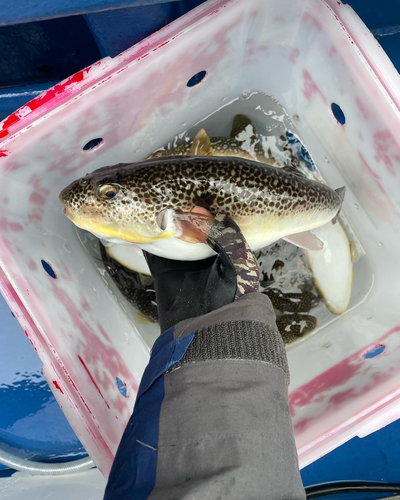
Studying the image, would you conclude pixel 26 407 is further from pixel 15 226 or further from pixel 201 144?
pixel 201 144

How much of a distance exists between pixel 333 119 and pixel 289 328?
98 cm

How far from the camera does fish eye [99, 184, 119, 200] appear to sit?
124cm

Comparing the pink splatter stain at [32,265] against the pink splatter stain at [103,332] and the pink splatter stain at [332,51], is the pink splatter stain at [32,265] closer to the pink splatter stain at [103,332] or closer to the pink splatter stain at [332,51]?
the pink splatter stain at [103,332]

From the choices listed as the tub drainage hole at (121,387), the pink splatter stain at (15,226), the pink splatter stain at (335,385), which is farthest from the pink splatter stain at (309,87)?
the tub drainage hole at (121,387)

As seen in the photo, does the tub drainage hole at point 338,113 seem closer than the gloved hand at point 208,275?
No

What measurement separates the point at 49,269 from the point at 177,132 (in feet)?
2.68

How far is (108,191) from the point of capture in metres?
1.24

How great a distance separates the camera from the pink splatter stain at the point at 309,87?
5.50 ft

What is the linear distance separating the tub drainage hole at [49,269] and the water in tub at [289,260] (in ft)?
0.97

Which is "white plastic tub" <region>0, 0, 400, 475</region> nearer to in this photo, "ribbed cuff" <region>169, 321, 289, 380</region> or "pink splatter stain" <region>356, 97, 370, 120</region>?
"pink splatter stain" <region>356, 97, 370, 120</region>

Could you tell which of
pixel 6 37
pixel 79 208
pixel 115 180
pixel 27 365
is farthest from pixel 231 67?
pixel 27 365

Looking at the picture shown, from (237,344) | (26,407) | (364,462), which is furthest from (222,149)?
(364,462)

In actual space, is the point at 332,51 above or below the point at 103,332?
above

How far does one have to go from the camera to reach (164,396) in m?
0.94
